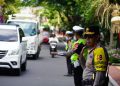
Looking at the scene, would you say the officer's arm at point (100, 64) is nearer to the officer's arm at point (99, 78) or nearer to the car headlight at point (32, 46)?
the officer's arm at point (99, 78)

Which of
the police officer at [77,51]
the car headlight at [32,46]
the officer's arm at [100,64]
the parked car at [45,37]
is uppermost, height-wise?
the officer's arm at [100,64]

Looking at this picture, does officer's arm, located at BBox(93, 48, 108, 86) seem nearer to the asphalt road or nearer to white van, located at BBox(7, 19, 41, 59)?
the asphalt road

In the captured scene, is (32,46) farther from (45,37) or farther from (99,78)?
(45,37)

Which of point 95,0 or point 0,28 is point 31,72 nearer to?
point 0,28

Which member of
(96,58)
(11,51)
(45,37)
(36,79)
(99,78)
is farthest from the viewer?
(45,37)

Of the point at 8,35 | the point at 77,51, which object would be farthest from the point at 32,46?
the point at 77,51

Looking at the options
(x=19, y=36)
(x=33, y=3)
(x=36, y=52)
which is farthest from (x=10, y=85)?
(x=33, y=3)

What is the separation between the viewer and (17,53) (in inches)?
752

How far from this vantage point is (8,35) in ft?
66.6

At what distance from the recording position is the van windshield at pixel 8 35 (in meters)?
20.0

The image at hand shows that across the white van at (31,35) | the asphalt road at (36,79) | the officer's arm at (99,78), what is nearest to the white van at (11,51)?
the asphalt road at (36,79)

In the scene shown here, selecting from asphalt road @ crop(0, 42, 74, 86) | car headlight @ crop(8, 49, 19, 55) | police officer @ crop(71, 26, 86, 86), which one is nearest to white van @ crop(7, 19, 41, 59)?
asphalt road @ crop(0, 42, 74, 86)

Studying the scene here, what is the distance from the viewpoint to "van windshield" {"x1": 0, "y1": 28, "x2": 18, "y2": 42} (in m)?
20.0

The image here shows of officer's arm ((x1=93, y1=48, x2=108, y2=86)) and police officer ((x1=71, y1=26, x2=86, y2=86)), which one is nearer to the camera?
officer's arm ((x1=93, y1=48, x2=108, y2=86))
